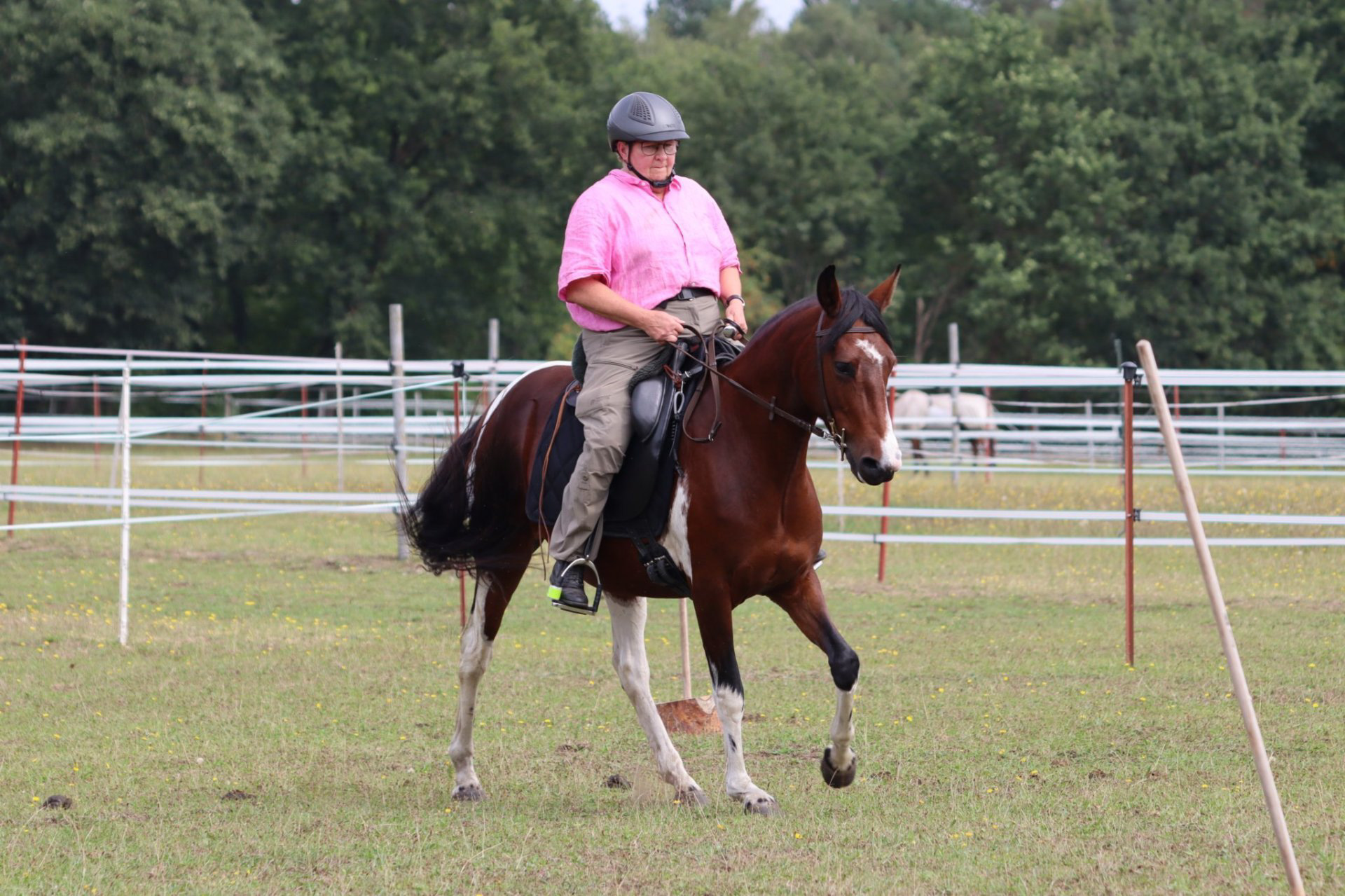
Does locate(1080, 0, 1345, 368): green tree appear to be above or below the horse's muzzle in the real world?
above

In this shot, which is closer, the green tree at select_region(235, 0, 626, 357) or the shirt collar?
the shirt collar

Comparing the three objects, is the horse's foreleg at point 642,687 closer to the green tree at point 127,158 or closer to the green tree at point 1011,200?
the green tree at point 127,158

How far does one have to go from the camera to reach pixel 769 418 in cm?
562

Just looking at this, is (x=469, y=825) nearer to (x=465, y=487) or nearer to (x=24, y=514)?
(x=465, y=487)

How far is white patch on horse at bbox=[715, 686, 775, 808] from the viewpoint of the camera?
553cm

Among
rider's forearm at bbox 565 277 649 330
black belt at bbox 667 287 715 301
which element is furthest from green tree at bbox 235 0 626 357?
rider's forearm at bbox 565 277 649 330

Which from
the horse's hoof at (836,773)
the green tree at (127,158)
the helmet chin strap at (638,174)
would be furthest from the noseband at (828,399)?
the green tree at (127,158)

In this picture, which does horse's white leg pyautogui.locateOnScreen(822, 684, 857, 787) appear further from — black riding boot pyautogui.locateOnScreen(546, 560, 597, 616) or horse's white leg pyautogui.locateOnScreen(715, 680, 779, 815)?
black riding boot pyautogui.locateOnScreen(546, 560, 597, 616)

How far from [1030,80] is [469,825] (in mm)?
39047

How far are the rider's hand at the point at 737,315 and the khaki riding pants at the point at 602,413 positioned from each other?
0.11m

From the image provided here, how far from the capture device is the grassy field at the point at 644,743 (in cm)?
475

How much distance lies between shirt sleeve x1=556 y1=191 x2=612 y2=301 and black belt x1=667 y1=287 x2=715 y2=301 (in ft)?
0.98

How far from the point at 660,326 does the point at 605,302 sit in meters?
0.24

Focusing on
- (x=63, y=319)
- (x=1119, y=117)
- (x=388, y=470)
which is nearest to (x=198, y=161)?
(x=63, y=319)
